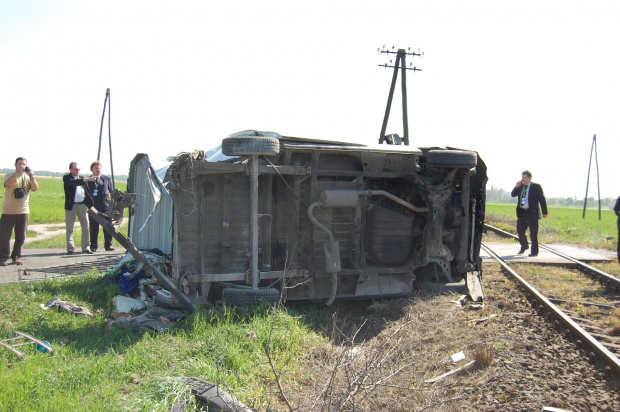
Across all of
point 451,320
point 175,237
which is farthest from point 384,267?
point 175,237

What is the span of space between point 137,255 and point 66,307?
127cm

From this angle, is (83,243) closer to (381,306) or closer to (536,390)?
(381,306)

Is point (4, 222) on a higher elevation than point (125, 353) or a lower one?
higher

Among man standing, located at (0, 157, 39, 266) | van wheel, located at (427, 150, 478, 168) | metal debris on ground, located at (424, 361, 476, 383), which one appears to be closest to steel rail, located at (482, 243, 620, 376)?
metal debris on ground, located at (424, 361, 476, 383)

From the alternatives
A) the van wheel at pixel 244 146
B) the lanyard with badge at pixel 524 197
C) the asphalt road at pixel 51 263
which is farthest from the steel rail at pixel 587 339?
the asphalt road at pixel 51 263

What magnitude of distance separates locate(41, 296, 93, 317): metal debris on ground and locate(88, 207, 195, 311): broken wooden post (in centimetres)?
109

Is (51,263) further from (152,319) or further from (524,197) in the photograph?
(524,197)

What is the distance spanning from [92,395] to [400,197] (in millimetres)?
5075

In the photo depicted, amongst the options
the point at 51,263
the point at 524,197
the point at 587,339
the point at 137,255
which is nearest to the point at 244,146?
the point at 137,255

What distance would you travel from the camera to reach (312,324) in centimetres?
583

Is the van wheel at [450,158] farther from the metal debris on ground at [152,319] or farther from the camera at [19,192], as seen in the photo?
the camera at [19,192]

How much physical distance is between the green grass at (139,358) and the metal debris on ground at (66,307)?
108 millimetres

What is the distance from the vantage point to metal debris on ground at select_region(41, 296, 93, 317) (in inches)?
235

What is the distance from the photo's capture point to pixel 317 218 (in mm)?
6742
